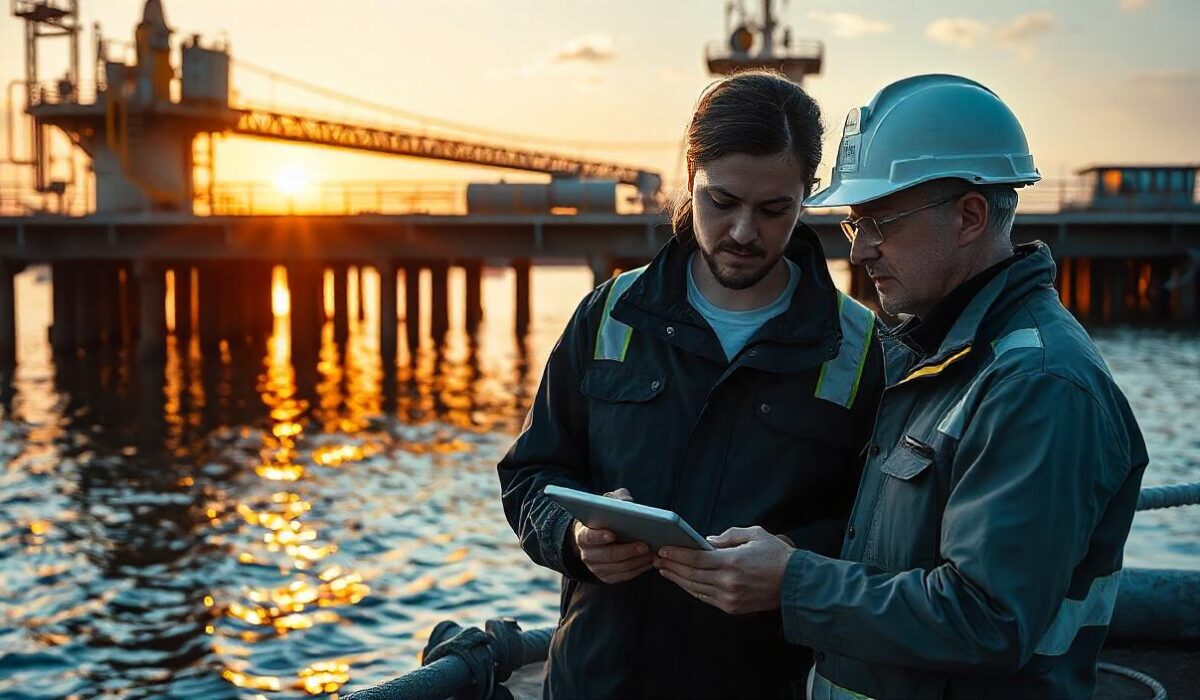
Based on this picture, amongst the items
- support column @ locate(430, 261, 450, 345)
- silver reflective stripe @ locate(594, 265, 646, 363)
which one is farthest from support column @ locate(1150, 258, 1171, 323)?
silver reflective stripe @ locate(594, 265, 646, 363)

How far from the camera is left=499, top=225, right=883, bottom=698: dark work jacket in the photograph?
3293mm

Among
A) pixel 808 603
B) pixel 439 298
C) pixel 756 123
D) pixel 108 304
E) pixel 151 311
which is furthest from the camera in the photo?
pixel 439 298

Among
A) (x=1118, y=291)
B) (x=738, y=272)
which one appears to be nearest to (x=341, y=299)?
(x=1118, y=291)

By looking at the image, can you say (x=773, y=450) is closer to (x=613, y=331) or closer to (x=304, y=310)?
(x=613, y=331)

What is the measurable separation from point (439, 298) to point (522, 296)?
11.3 ft

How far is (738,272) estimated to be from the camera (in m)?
3.31

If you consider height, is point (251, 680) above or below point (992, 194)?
below

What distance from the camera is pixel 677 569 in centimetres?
280

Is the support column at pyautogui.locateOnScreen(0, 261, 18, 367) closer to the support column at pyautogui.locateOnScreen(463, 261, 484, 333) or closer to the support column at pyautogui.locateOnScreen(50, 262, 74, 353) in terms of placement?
the support column at pyautogui.locateOnScreen(50, 262, 74, 353)

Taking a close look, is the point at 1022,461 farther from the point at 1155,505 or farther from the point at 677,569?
the point at 1155,505

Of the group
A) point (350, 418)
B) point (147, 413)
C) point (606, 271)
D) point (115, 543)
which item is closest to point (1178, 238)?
point (606, 271)

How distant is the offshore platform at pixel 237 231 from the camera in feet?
112

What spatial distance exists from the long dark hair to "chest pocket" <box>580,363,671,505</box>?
2.00 feet

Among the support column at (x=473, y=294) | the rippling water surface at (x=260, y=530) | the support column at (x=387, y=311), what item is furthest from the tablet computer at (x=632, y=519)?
the support column at (x=473, y=294)
